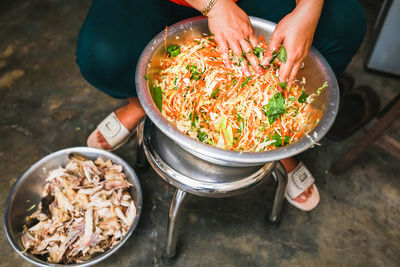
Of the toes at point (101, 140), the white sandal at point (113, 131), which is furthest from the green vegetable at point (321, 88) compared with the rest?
the toes at point (101, 140)

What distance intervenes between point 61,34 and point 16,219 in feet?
6.09

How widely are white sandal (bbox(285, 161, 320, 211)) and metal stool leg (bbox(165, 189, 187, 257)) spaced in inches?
33.6

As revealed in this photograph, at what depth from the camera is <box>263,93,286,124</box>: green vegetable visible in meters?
1.31

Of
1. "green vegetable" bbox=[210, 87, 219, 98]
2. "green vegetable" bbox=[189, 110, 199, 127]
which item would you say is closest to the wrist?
"green vegetable" bbox=[210, 87, 219, 98]

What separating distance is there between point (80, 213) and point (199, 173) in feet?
2.80

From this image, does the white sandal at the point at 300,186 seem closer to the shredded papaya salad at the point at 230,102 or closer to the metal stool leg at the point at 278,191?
the metal stool leg at the point at 278,191

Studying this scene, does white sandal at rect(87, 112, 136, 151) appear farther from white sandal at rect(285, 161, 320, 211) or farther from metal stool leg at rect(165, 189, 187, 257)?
white sandal at rect(285, 161, 320, 211)

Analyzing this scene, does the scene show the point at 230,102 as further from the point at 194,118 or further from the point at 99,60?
the point at 99,60

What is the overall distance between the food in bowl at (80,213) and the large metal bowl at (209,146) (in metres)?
0.83

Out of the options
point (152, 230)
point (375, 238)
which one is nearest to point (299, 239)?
point (375, 238)

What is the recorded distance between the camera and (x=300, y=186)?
6.81 ft

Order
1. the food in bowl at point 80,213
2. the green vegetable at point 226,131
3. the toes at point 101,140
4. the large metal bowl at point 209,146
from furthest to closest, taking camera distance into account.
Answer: the toes at point 101,140 < the food in bowl at point 80,213 < the green vegetable at point 226,131 < the large metal bowl at point 209,146

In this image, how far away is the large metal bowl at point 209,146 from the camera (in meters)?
1.06

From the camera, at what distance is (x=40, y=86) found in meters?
2.61
